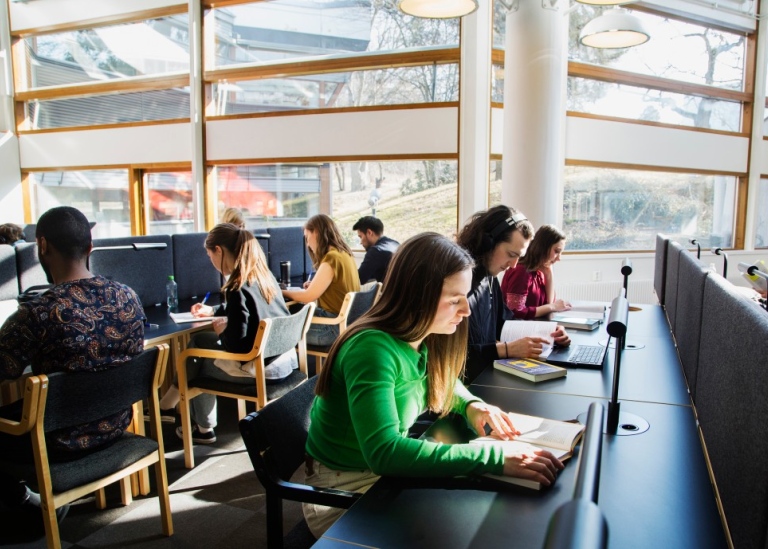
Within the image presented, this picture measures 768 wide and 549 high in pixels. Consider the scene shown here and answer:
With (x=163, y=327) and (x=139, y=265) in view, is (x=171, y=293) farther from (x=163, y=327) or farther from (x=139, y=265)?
(x=163, y=327)

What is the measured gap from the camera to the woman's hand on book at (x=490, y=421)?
1.34 m

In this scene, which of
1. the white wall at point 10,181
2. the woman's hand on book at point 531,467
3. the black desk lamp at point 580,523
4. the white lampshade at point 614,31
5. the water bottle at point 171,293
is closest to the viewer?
the black desk lamp at point 580,523

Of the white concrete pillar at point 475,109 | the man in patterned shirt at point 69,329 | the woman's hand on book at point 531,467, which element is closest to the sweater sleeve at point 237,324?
the man in patterned shirt at point 69,329

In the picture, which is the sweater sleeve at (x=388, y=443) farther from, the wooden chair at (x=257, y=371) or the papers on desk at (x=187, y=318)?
the papers on desk at (x=187, y=318)

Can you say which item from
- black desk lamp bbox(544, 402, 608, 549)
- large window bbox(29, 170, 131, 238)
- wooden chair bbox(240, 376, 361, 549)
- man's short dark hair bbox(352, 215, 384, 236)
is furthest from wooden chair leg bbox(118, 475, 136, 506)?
large window bbox(29, 170, 131, 238)

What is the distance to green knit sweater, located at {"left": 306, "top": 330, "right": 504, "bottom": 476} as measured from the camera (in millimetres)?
1121

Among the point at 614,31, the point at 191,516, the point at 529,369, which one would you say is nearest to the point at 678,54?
the point at 614,31

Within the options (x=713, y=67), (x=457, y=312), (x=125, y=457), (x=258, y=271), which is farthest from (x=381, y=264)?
(x=713, y=67)

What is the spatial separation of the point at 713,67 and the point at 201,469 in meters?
6.77

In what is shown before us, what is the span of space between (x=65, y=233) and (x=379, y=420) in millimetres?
1339

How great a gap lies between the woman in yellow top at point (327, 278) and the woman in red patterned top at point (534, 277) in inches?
41.0

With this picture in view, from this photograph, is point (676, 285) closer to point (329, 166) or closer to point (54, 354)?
point (54, 354)

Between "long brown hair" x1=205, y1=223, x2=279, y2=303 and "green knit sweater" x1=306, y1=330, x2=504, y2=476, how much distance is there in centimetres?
135

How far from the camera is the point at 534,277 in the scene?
10.4 ft
